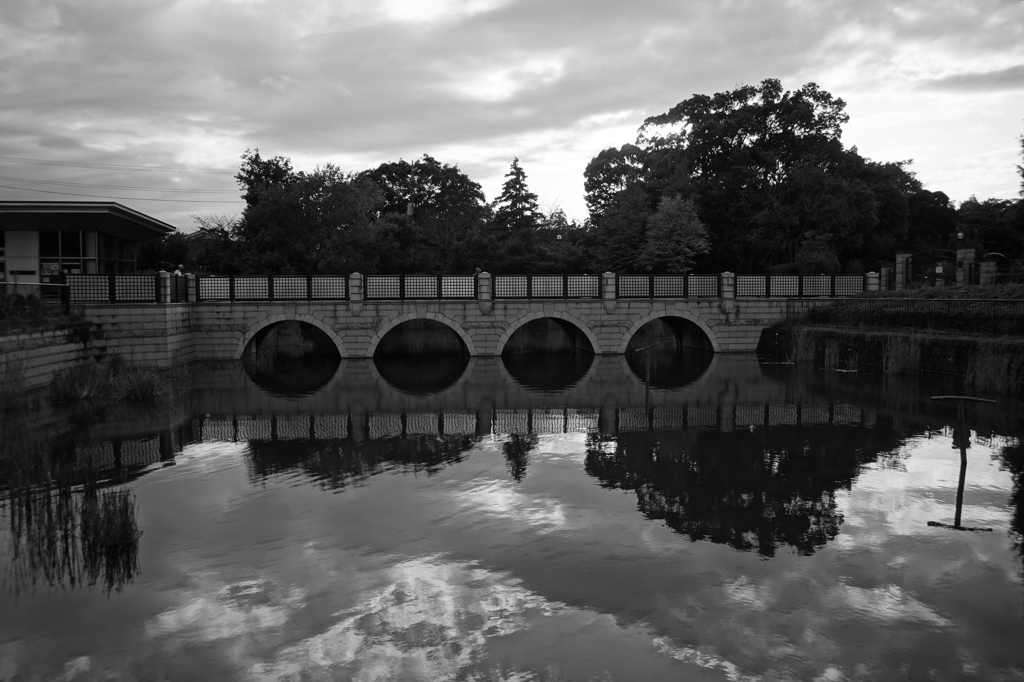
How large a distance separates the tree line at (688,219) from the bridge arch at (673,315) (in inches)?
326

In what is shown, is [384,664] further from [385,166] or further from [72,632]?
[385,166]

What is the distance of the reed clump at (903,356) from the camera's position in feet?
77.1

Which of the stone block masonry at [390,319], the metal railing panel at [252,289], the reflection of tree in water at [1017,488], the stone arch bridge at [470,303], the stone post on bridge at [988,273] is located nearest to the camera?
the reflection of tree in water at [1017,488]

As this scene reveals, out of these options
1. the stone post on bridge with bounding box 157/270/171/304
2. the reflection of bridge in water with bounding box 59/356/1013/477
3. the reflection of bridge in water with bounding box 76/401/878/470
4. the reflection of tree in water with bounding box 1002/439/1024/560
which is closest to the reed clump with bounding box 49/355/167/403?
the reflection of bridge in water with bounding box 59/356/1013/477

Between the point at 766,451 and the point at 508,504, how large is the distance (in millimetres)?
5691

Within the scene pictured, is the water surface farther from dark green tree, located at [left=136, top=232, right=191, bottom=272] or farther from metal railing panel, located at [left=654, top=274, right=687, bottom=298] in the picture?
dark green tree, located at [left=136, top=232, right=191, bottom=272]

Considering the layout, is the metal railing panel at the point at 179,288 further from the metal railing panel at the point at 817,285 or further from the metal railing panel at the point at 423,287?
the metal railing panel at the point at 817,285

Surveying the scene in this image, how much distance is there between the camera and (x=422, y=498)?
11.0 meters

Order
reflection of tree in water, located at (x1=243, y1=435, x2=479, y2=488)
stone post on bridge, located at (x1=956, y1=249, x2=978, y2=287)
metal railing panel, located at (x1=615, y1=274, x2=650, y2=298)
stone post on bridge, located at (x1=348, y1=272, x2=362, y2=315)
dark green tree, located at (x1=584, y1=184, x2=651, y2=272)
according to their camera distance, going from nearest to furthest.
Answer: reflection of tree in water, located at (x1=243, y1=435, x2=479, y2=488) < stone post on bridge, located at (x1=348, y1=272, x2=362, y2=315) < metal railing panel, located at (x1=615, y1=274, x2=650, y2=298) < stone post on bridge, located at (x1=956, y1=249, x2=978, y2=287) < dark green tree, located at (x1=584, y1=184, x2=651, y2=272)

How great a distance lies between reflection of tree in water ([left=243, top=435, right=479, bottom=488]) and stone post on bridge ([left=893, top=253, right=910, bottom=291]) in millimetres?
30565

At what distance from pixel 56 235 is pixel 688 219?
2994 cm

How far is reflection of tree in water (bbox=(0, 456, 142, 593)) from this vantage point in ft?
26.5

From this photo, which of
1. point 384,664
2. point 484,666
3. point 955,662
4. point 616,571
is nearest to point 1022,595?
point 955,662

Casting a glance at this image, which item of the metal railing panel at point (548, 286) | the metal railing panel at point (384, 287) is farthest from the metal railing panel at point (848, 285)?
the metal railing panel at point (384, 287)
